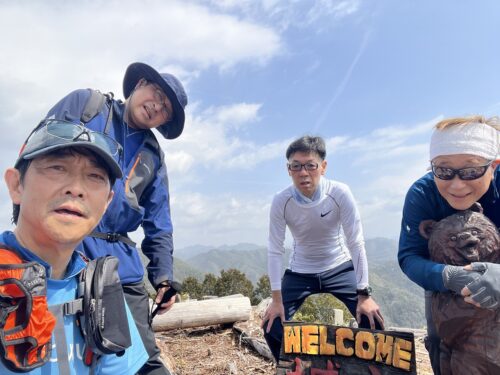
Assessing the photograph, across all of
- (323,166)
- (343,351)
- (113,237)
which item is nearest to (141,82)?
(113,237)

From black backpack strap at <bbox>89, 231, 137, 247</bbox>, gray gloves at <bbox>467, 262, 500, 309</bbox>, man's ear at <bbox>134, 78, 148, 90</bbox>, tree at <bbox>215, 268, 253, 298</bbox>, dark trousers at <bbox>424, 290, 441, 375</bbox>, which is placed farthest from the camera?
tree at <bbox>215, 268, 253, 298</bbox>

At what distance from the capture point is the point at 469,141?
238cm

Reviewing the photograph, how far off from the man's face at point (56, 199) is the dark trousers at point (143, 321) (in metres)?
1.42

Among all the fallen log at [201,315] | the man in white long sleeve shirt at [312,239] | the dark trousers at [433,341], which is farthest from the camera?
the fallen log at [201,315]

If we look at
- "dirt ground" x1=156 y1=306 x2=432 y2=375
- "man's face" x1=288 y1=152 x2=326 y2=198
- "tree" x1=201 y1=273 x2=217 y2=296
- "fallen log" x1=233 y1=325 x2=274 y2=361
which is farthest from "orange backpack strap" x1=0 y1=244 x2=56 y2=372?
Answer: "tree" x1=201 y1=273 x2=217 y2=296

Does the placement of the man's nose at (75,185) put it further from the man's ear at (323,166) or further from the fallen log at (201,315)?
the fallen log at (201,315)

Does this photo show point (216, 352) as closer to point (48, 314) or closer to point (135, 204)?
point (135, 204)

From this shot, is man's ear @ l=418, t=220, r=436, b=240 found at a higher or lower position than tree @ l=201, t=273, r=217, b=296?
higher

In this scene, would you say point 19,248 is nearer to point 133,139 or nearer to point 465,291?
point 133,139

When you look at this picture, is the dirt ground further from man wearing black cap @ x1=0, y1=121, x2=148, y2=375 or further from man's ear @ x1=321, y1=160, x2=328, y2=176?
man wearing black cap @ x1=0, y1=121, x2=148, y2=375

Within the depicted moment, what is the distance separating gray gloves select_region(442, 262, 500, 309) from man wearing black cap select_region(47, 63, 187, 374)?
2167 mm

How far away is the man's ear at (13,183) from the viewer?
5.59 feet

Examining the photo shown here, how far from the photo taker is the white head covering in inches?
93.6

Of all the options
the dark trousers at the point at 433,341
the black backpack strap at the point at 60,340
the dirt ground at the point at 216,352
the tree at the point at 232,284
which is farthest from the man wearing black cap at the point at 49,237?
the tree at the point at 232,284
